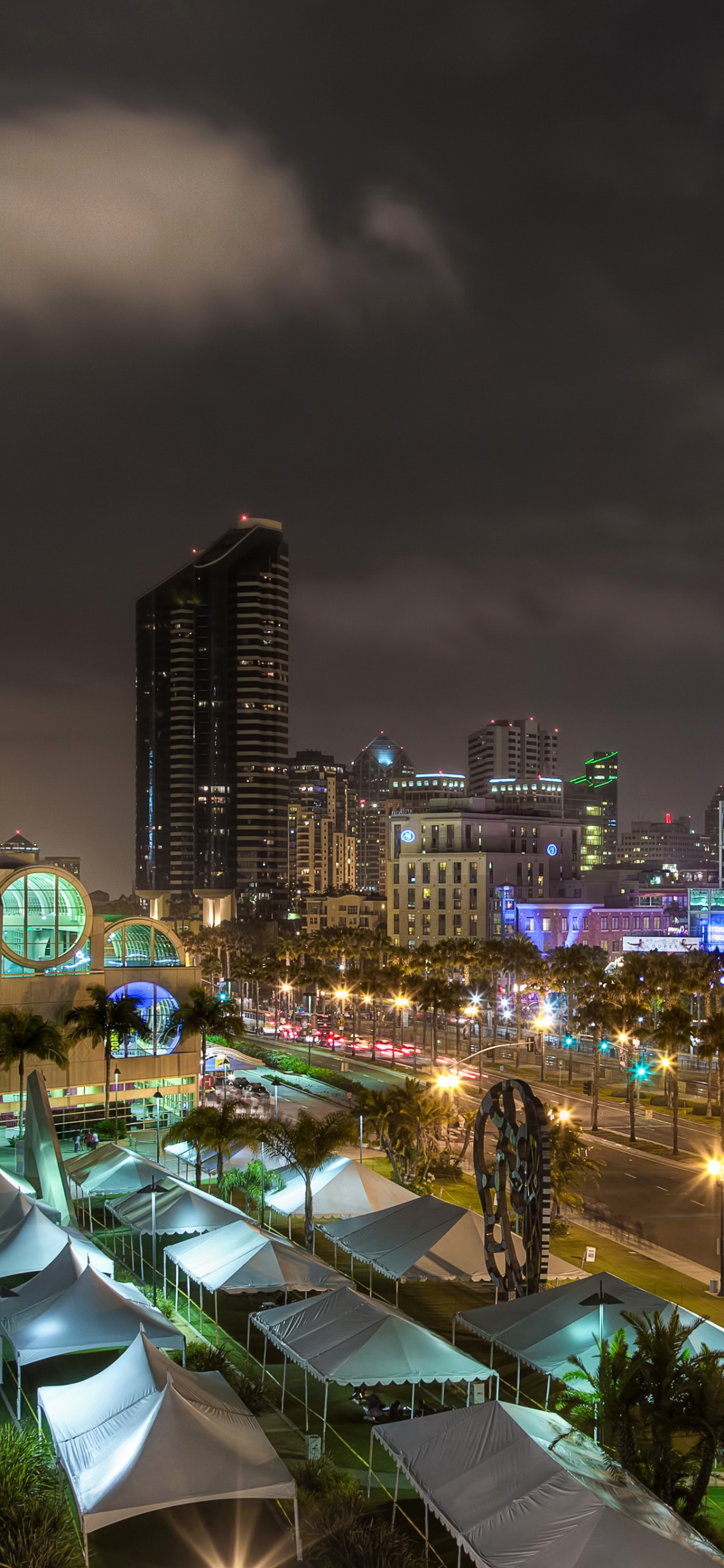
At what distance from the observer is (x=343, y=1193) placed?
46.1 metres

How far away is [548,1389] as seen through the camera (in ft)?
90.8

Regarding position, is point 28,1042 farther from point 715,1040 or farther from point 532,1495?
Result: point 532,1495

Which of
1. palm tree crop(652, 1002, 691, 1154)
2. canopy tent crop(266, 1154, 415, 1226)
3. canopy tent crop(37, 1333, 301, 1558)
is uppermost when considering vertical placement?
palm tree crop(652, 1002, 691, 1154)

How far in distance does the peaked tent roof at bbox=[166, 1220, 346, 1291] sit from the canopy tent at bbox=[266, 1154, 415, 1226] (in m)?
8.09

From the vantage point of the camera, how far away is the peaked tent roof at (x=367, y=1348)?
26.8m

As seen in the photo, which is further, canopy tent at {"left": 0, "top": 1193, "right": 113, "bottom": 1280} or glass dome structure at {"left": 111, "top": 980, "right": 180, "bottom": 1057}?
glass dome structure at {"left": 111, "top": 980, "right": 180, "bottom": 1057}

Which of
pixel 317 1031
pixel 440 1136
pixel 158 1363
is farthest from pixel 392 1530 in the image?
pixel 317 1031

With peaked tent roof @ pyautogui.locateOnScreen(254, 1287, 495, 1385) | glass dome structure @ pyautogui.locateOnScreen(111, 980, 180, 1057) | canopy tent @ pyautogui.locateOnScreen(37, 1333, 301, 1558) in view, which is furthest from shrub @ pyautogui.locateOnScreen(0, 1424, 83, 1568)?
glass dome structure @ pyautogui.locateOnScreen(111, 980, 180, 1057)

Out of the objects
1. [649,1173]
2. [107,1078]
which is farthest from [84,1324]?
[107,1078]

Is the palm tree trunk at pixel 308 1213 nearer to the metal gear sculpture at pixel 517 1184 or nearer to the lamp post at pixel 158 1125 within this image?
the metal gear sculpture at pixel 517 1184

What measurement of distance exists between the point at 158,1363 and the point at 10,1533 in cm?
426

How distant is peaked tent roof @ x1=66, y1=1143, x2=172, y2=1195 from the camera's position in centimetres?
4838

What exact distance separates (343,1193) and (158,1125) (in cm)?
1950

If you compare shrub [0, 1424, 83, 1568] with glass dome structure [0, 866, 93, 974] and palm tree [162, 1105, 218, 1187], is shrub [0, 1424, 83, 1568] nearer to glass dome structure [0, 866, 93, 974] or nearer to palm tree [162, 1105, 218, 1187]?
palm tree [162, 1105, 218, 1187]
